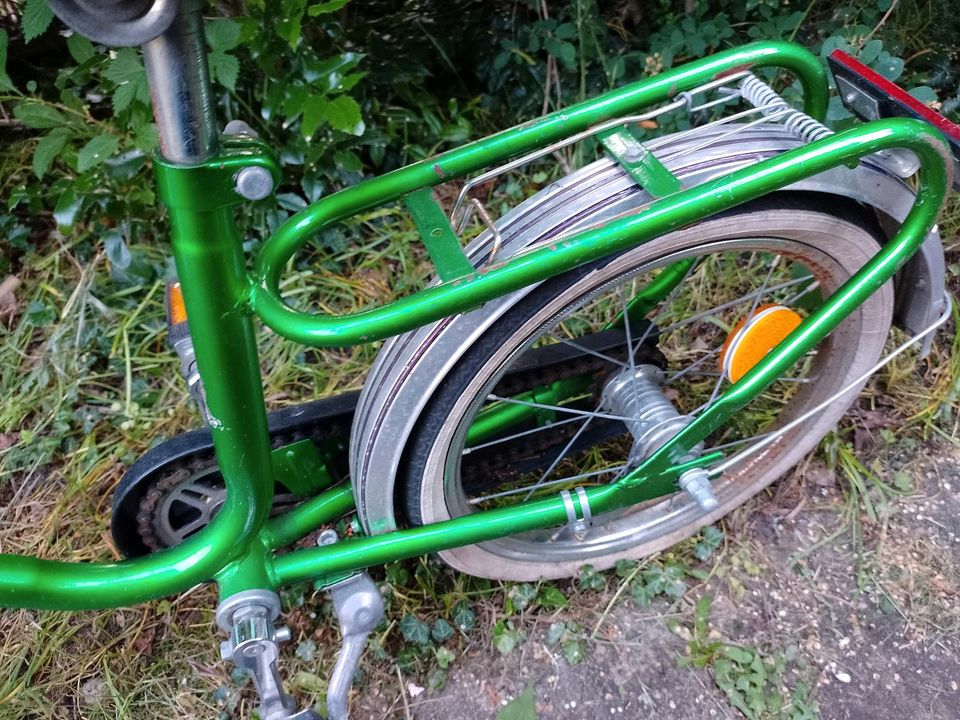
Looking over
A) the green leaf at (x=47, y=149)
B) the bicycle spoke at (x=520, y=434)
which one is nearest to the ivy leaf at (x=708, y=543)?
the bicycle spoke at (x=520, y=434)

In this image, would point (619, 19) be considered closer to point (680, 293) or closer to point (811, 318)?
point (680, 293)

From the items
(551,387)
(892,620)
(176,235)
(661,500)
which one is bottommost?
(892,620)

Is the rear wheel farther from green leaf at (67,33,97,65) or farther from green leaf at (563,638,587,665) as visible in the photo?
green leaf at (67,33,97,65)

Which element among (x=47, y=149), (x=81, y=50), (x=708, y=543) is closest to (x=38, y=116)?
(x=47, y=149)

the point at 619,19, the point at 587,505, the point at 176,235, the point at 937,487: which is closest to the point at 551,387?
the point at 587,505

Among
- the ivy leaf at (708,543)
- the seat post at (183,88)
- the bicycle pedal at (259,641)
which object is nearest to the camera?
the seat post at (183,88)

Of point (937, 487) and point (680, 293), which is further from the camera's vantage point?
point (680, 293)

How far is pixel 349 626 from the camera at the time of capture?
1269 mm

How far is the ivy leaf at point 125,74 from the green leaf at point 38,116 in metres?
0.34

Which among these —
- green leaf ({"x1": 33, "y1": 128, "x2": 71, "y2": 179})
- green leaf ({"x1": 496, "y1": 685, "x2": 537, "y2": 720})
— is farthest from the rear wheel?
green leaf ({"x1": 33, "y1": 128, "x2": 71, "y2": 179})

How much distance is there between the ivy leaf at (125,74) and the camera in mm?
1446

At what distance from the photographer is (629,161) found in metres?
1.07

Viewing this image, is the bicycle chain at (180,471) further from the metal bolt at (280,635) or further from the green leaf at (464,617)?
the green leaf at (464,617)

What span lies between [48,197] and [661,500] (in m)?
1.81
